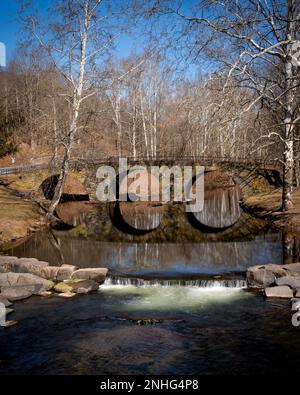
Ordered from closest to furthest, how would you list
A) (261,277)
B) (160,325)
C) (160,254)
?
(160,325), (261,277), (160,254)

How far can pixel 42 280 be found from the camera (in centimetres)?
1450

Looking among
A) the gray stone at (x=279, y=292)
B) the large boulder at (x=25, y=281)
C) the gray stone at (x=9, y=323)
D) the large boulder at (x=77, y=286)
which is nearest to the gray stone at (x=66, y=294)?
the large boulder at (x=77, y=286)

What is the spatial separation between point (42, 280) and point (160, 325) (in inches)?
207

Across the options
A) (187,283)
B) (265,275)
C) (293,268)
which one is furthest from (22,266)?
(293,268)

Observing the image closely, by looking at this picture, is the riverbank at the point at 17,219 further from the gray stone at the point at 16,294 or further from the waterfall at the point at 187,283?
the waterfall at the point at 187,283

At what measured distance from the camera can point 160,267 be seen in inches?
644

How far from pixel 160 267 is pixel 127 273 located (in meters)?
1.39

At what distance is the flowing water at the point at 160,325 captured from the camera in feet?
29.1

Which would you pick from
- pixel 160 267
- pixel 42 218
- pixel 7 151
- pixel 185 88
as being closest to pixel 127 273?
pixel 160 267

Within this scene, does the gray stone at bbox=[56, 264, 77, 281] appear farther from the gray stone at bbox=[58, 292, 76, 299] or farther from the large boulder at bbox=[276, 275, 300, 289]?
the large boulder at bbox=[276, 275, 300, 289]

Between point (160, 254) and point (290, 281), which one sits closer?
point (290, 281)

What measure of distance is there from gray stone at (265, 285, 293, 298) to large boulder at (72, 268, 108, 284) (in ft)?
18.1

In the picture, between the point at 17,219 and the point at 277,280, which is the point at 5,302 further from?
the point at 17,219

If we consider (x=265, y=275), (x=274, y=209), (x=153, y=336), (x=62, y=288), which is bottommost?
(x=153, y=336)
